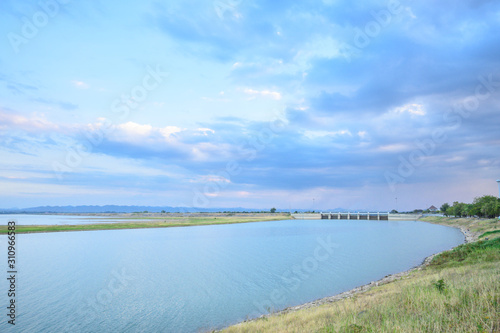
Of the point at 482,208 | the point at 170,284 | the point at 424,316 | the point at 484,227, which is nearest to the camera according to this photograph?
the point at 424,316

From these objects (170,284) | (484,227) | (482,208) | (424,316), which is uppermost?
(424,316)

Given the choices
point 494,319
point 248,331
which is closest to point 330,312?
point 248,331

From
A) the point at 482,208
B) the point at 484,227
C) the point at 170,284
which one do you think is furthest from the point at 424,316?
the point at 482,208

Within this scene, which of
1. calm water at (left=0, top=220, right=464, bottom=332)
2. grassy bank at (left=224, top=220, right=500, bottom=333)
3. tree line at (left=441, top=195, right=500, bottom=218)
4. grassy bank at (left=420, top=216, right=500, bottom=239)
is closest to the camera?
grassy bank at (left=224, top=220, right=500, bottom=333)

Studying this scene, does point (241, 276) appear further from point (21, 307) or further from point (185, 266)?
point (21, 307)

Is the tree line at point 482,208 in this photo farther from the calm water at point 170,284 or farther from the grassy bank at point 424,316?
the grassy bank at point 424,316

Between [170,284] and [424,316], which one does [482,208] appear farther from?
[424,316]

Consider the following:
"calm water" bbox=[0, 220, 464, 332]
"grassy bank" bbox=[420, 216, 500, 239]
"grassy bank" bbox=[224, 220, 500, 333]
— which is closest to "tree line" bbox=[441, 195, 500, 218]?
"grassy bank" bbox=[420, 216, 500, 239]

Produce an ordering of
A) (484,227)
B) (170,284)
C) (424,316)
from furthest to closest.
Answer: (484,227) < (170,284) < (424,316)

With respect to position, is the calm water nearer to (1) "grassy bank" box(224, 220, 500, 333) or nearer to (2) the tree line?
(1) "grassy bank" box(224, 220, 500, 333)

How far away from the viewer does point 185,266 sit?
37.0m

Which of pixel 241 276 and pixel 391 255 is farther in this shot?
pixel 391 255

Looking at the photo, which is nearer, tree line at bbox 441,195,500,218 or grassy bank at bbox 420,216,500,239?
grassy bank at bbox 420,216,500,239

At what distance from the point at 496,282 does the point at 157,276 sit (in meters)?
29.0
